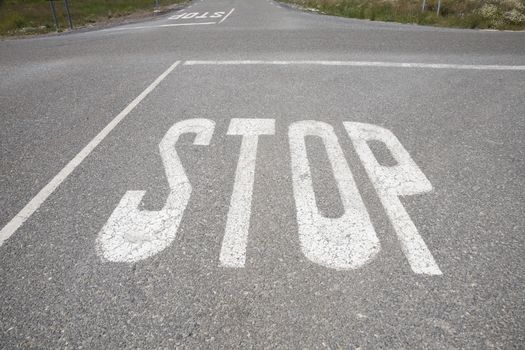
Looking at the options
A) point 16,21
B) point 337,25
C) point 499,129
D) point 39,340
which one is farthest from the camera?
point 16,21

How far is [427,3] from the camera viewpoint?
14.7 meters

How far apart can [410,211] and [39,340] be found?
8.34 ft

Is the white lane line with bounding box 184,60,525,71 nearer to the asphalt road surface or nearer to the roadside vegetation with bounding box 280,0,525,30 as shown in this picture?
the asphalt road surface

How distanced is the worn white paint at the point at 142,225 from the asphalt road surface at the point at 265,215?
0.02 metres

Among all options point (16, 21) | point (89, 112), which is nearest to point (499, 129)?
point (89, 112)

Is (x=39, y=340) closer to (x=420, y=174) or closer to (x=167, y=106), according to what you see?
(x=420, y=174)

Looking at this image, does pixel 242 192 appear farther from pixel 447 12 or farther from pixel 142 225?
pixel 447 12

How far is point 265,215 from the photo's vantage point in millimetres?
2723

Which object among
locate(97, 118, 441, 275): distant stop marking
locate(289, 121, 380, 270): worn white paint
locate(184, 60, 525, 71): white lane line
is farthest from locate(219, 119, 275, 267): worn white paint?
locate(184, 60, 525, 71): white lane line

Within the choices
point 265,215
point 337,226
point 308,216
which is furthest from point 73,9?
point 337,226

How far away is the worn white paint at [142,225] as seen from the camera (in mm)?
2395

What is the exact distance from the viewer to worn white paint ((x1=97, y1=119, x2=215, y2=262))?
2.39 metres

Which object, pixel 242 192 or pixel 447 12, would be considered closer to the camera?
pixel 242 192

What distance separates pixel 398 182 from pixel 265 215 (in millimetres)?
1241
